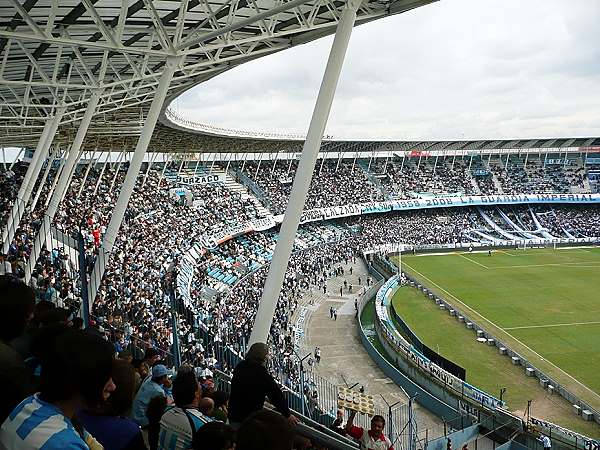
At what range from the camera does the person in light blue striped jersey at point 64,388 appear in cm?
230

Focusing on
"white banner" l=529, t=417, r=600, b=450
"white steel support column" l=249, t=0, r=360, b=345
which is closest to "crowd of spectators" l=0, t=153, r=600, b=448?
"white steel support column" l=249, t=0, r=360, b=345

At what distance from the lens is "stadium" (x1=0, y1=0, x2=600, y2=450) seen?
3900 millimetres

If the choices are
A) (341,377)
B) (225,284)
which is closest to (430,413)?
(341,377)

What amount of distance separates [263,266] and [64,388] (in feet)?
126

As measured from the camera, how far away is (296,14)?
11.6m

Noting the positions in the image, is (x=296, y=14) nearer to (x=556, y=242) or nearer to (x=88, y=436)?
(x=88, y=436)

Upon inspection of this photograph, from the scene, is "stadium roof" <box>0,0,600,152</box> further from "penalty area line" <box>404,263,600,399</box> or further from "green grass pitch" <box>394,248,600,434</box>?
"penalty area line" <box>404,263,600,399</box>

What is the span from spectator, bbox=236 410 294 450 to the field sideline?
2119cm

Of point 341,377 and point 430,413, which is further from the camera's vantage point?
point 341,377

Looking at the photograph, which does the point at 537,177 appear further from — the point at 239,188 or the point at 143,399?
the point at 143,399

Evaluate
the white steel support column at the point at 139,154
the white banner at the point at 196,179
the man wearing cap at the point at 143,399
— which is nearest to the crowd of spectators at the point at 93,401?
the man wearing cap at the point at 143,399

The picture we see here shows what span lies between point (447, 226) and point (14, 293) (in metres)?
61.3

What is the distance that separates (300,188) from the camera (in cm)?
977

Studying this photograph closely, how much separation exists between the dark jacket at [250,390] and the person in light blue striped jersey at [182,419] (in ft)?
1.87
